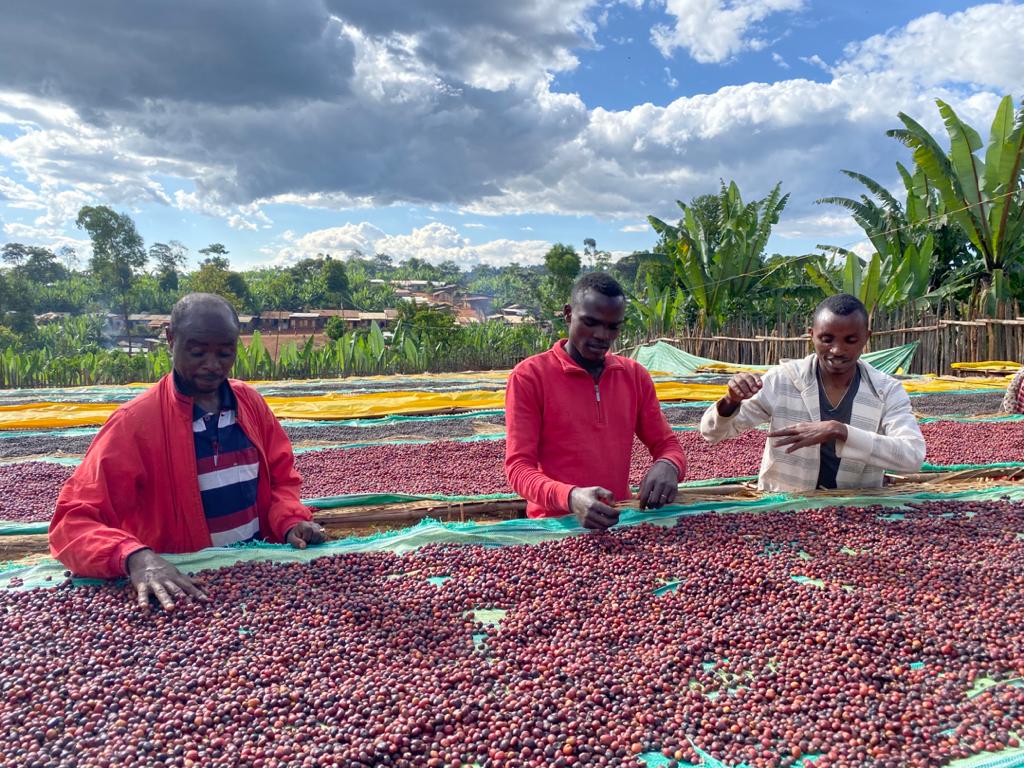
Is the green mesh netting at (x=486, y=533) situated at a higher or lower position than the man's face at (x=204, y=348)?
lower

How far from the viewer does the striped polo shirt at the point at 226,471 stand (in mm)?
2256

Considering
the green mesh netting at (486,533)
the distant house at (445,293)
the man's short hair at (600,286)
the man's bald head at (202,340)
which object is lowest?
the green mesh netting at (486,533)

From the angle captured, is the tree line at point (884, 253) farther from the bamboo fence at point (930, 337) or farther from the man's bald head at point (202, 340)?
the man's bald head at point (202, 340)

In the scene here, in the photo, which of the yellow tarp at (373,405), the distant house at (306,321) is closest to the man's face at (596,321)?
the yellow tarp at (373,405)

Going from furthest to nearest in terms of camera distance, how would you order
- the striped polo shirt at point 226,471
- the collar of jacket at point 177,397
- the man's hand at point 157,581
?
the striped polo shirt at point 226,471
the collar of jacket at point 177,397
the man's hand at point 157,581

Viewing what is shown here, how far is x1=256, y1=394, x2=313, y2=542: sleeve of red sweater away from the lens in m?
2.35

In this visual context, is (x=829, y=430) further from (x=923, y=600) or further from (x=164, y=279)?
(x=164, y=279)

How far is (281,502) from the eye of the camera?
2.36m

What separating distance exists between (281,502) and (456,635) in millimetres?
980

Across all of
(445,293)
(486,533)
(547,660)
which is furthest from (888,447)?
(445,293)

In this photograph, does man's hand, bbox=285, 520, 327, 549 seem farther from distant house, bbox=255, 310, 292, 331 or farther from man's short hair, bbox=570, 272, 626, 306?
distant house, bbox=255, 310, 292, 331

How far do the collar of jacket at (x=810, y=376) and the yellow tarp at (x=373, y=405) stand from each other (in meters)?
5.69

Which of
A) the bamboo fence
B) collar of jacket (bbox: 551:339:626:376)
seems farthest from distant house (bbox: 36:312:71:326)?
collar of jacket (bbox: 551:339:626:376)

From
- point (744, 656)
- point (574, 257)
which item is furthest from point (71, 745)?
point (574, 257)
